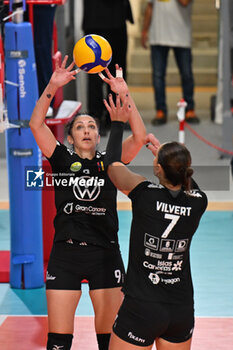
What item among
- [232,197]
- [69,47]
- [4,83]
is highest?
[4,83]

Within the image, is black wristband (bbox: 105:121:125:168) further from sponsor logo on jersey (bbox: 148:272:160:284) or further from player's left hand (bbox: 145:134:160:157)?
sponsor logo on jersey (bbox: 148:272:160:284)

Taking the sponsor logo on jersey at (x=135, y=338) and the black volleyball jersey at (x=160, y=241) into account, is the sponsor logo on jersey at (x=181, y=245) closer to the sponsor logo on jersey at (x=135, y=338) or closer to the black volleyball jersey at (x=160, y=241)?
the black volleyball jersey at (x=160, y=241)

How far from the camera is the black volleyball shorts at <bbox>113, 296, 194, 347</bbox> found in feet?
14.7

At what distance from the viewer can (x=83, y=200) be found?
5.44 metres

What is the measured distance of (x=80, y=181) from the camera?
5.48 m

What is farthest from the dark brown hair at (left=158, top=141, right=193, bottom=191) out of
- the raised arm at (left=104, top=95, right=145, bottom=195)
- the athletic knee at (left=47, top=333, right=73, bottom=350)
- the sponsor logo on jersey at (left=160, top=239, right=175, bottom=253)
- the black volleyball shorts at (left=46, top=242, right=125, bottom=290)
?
the athletic knee at (left=47, top=333, right=73, bottom=350)

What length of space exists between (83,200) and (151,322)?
4.15ft

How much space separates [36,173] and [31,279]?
3.52 feet

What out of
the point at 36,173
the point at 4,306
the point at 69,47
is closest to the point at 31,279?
the point at 4,306

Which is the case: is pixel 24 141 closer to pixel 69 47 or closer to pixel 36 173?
pixel 36 173

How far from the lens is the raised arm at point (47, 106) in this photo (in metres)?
5.23

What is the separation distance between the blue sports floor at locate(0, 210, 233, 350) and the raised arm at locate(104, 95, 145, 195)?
2.20 metres

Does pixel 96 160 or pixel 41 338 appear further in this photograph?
pixel 41 338

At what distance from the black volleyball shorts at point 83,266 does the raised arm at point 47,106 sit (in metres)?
0.73
